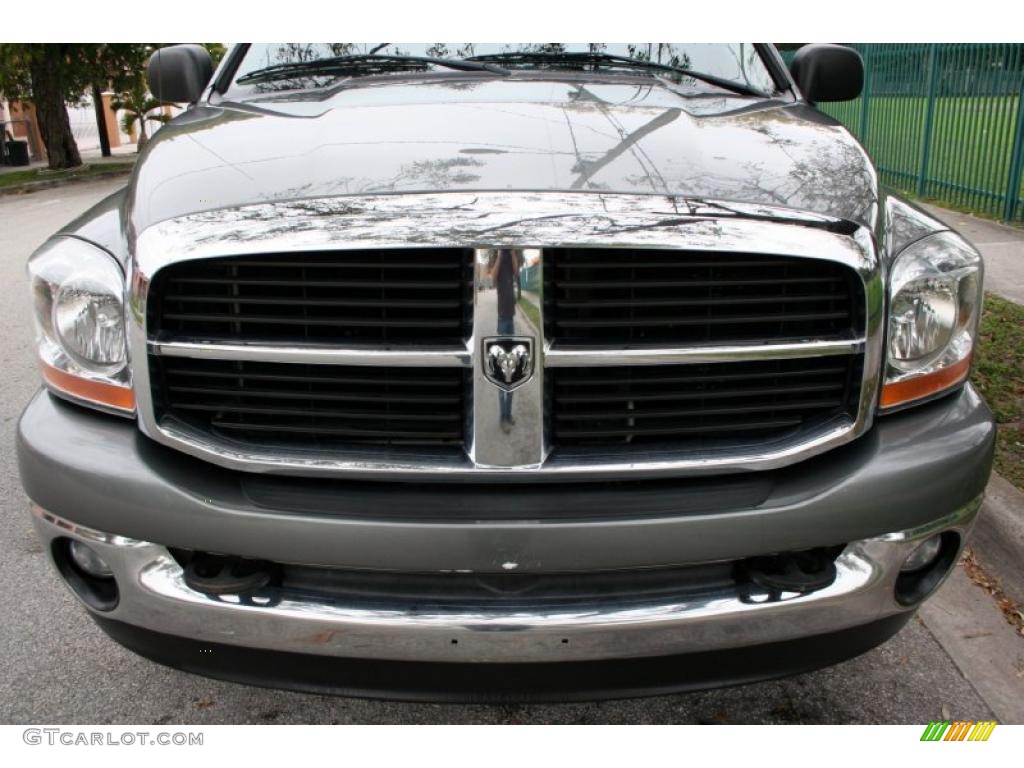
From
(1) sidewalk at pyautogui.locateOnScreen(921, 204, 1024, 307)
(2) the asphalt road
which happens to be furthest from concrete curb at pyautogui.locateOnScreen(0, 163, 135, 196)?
(2) the asphalt road

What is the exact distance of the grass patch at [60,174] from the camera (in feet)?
66.0

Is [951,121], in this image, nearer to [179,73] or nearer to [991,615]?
[991,615]

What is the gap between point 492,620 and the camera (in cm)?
184

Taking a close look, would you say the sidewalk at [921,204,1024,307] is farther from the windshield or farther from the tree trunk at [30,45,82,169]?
the tree trunk at [30,45,82,169]

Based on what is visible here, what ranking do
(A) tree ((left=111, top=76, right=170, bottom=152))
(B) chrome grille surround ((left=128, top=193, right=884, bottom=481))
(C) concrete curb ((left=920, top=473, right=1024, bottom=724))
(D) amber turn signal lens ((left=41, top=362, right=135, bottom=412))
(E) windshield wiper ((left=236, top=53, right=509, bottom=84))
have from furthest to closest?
(A) tree ((left=111, top=76, right=170, bottom=152)), (E) windshield wiper ((left=236, top=53, right=509, bottom=84)), (C) concrete curb ((left=920, top=473, right=1024, bottom=724)), (D) amber turn signal lens ((left=41, top=362, right=135, bottom=412)), (B) chrome grille surround ((left=128, top=193, right=884, bottom=481))

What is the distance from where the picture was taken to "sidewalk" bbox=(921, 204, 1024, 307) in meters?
6.57

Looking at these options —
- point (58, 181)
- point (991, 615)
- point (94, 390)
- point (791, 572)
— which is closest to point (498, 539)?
point (791, 572)

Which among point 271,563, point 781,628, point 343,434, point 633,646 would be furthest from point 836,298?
point 271,563

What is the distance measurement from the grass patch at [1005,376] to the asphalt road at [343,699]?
121 cm

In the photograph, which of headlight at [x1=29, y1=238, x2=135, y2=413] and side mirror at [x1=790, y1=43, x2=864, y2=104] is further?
side mirror at [x1=790, y1=43, x2=864, y2=104]

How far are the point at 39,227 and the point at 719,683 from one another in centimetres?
1269

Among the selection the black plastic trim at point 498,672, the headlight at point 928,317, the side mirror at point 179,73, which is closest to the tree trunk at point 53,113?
the side mirror at point 179,73

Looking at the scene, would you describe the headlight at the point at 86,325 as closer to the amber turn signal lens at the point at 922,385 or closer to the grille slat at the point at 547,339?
the grille slat at the point at 547,339

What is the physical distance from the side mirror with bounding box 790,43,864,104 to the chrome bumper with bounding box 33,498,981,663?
1749 mm
